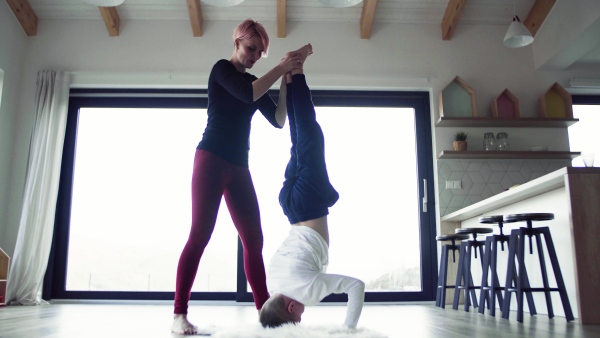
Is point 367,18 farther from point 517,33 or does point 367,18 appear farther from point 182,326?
point 182,326

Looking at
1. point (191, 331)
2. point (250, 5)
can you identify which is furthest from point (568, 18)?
point (191, 331)

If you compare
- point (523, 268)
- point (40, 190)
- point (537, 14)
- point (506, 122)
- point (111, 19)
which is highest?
point (537, 14)

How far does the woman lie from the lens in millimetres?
2078

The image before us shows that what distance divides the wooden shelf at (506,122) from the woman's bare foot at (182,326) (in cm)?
327

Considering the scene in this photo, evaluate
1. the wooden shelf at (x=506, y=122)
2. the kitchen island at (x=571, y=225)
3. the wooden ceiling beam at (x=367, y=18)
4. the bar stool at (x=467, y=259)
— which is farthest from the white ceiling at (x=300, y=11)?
the bar stool at (x=467, y=259)

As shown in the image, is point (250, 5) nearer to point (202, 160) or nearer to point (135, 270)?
point (135, 270)

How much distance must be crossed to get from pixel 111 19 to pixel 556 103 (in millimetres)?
4208

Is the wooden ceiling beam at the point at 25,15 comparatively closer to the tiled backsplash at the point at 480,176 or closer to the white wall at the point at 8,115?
the white wall at the point at 8,115

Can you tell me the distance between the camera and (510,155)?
4594mm

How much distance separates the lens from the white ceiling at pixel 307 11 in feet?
15.9

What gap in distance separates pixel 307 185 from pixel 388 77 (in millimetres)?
3302

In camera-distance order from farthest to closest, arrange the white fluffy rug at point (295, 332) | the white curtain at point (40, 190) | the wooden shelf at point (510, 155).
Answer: the wooden shelf at point (510, 155), the white curtain at point (40, 190), the white fluffy rug at point (295, 332)

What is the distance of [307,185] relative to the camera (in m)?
1.86

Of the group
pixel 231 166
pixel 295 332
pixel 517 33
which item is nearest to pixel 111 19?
pixel 231 166
